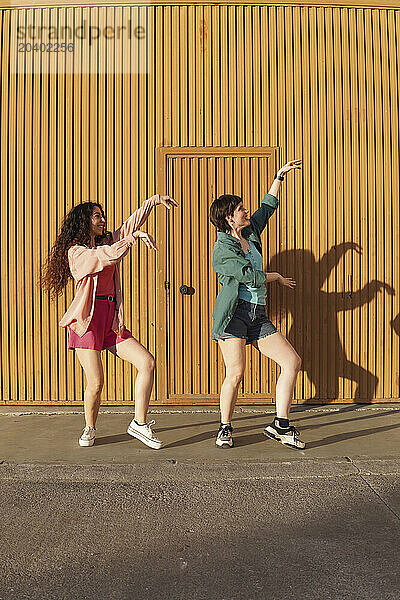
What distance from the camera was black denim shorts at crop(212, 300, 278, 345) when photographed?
5719mm

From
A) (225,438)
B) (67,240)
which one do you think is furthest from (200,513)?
(67,240)

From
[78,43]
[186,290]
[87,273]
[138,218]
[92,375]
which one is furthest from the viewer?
[78,43]

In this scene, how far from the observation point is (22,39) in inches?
291

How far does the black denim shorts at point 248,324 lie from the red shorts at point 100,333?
795 millimetres

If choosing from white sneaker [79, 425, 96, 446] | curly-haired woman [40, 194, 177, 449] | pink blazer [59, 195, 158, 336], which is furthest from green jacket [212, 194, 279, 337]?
white sneaker [79, 425, 96, 446]

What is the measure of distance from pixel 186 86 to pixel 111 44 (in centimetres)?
86

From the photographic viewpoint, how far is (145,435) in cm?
572

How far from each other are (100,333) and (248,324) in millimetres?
1127

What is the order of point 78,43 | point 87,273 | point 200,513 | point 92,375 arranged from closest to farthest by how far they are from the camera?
point 200,513, point 87,273, point 92,375, point 78,43

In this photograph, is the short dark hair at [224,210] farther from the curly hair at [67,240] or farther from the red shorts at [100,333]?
the red shorts at [100,333]

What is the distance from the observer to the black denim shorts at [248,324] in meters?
5.72

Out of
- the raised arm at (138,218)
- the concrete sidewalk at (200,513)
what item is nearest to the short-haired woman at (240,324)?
the concrete sidewalk at (200,513)

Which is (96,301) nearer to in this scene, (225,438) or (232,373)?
(232,373)

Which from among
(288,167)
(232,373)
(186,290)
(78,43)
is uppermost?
(78,43)
